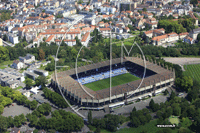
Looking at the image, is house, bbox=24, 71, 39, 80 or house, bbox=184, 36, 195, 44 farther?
house, bbox=184, 36, 195, 44

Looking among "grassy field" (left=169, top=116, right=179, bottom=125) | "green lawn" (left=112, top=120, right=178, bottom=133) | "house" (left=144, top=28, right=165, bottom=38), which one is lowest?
"green lawn" (left=112, top=120, right=178, bottom=133)

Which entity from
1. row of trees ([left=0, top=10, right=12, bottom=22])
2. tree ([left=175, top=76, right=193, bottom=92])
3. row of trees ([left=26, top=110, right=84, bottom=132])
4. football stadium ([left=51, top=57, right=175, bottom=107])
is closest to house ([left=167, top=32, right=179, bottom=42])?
football stadium ([left=51, top=57, right=175, bottom=107])

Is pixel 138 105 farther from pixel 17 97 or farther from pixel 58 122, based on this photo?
pixel 17 97

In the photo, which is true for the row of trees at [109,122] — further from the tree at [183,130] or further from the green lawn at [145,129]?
the tree at [183,130]

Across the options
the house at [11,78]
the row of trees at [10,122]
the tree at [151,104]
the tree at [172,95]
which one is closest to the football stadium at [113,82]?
the tree at [172,95]

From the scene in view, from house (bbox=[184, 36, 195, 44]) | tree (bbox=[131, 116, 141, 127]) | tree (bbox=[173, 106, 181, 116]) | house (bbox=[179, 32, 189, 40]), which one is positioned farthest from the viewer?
house (bbox=[179, 32, 189, 40])

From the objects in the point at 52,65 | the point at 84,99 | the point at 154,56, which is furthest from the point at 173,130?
the point at 52,65

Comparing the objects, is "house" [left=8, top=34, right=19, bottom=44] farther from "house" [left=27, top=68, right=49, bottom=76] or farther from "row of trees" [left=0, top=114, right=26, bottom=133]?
"row of trees" [left=0, top=114, right=26, bottom=133]

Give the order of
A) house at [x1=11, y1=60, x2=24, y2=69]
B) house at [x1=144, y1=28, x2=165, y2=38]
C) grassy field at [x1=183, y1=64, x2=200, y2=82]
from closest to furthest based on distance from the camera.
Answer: grassy field at [x1=183, y1=64, x2=200, y2=82] → house at [x1=11, y1=60, x2=24, y2=69] → house at [x1=144, y1=28, x2=165, y2=38]
